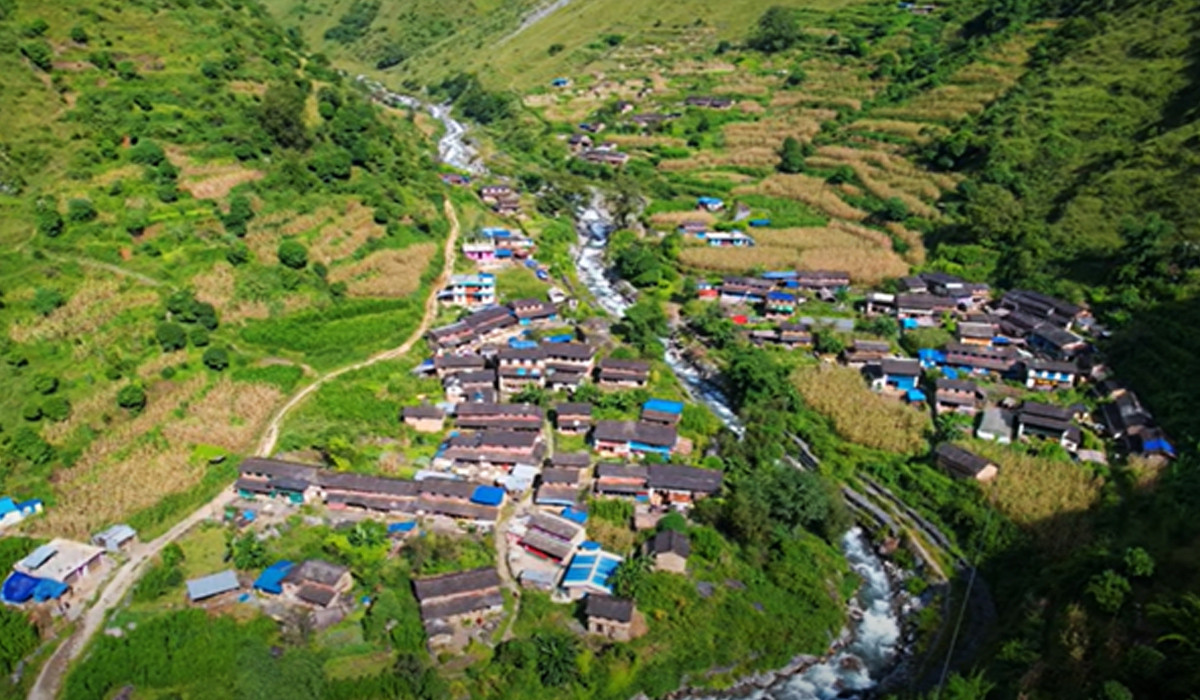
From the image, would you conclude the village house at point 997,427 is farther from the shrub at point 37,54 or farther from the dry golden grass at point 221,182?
the shrub at point 37,54

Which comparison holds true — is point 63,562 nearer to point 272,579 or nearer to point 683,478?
point 272,579

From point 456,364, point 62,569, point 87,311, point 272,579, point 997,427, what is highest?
point 87,311

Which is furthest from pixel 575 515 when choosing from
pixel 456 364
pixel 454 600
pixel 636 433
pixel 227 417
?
pixel 227 417

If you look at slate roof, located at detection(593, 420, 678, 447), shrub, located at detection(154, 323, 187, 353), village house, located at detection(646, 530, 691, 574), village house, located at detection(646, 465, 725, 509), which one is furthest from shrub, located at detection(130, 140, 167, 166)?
village house, located at detection(646, 530, 691, 574)

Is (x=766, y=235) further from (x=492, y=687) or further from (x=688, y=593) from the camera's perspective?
(x=492, y=687)

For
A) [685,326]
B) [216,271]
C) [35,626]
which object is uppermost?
[216,271]

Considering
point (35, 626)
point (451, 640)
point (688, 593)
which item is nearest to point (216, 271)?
point (35, 626)
